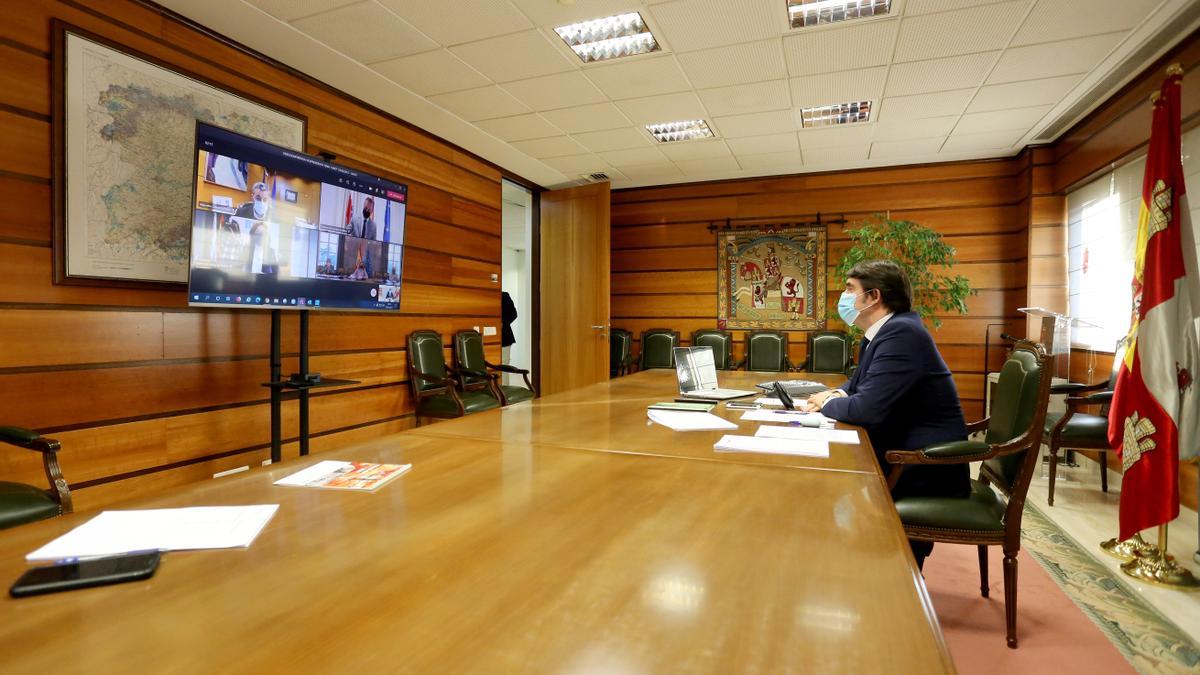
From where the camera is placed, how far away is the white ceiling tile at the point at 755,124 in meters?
5.05

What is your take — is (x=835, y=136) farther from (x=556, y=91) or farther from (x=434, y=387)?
(x=434, y=387)

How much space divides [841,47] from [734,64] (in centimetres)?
69

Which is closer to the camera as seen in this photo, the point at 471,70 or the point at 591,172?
the point at 471,70

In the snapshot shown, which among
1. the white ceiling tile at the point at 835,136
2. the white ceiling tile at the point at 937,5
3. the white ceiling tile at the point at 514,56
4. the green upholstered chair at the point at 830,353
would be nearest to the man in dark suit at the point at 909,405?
the white ceiling tile at the point at 937,5

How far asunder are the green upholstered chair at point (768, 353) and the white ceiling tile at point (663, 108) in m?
2.76

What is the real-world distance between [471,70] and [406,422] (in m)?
2.95

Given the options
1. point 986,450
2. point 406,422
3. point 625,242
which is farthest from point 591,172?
point 986,450

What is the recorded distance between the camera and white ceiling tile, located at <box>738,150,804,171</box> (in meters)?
6.22

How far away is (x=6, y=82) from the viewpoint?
106 inches

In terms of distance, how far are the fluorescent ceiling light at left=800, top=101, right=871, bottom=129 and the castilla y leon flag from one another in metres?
2.30

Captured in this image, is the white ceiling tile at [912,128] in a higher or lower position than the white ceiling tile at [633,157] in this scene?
higher

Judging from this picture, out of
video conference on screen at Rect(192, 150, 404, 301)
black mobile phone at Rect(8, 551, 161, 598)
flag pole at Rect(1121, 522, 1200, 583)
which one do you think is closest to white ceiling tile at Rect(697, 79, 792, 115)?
video conference on screen at Rect(192, 150, 404, 301)

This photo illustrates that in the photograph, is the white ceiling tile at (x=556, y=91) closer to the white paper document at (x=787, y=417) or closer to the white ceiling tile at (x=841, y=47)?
the white ceiling tile at (x=841, y=47)

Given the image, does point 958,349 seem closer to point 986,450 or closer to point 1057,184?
point 1057,184
